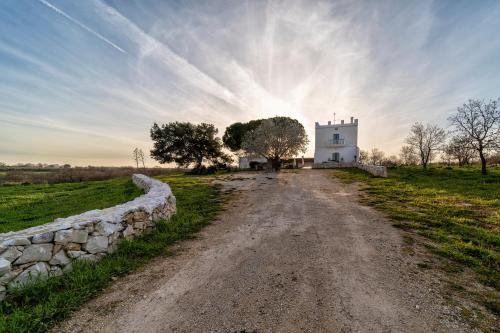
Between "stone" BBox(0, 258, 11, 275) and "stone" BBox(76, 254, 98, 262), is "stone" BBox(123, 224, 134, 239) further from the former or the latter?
"stone" BBox(0, 258, 11, 275)

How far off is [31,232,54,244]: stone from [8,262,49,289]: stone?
0.36m

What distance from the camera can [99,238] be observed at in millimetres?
4316

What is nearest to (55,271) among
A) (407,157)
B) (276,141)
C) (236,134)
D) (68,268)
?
(68,268)

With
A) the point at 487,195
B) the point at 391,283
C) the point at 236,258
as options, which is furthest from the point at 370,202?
the point at 236,258

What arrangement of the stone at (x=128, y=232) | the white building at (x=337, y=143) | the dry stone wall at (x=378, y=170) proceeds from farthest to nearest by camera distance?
the white building at (x=337, y=143) → the dry stone wall at (x=378, y=170) → the stone at (x=128, y=232)

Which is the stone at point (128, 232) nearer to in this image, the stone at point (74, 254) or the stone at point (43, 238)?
the stone at point (74, 254)

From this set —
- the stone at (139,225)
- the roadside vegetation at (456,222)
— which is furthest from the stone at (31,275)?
the roadside vegetation at (456,222)

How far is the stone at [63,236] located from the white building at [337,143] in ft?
116

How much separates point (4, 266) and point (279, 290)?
4.15 meters

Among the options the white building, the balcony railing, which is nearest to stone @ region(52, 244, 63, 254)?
the white building

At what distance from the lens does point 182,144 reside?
1331 inches

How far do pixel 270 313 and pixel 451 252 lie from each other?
442 cm

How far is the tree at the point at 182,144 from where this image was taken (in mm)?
33531

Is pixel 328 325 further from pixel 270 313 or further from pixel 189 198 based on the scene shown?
pixel 189 198
